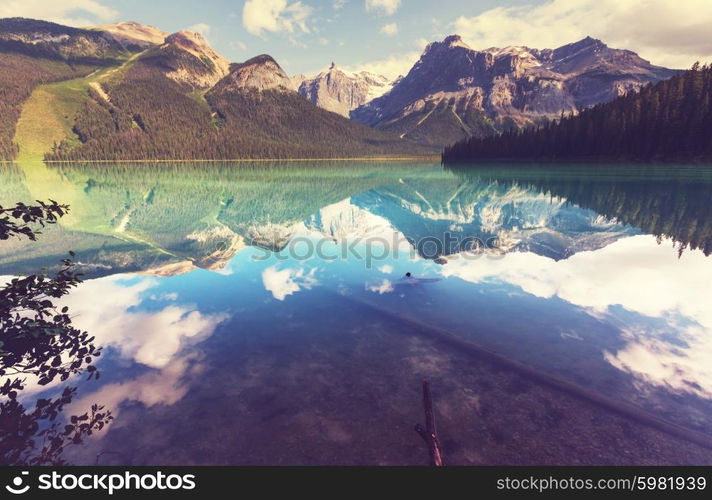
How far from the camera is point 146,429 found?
25.4ft

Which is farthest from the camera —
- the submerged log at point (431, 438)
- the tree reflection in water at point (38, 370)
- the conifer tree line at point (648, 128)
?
the conifer tree line at point (648, 128)

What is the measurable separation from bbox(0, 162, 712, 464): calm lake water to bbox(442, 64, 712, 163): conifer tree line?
103 metres

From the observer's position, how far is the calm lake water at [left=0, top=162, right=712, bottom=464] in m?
7.39

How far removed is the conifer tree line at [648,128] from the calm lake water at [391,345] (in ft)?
336

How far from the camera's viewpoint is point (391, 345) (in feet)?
38.1

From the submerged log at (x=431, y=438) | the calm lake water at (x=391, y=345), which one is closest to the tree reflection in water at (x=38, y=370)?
the calm lake water at (x=391, y=345)

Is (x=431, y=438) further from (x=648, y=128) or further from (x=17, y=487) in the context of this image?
(x=648, y=128)

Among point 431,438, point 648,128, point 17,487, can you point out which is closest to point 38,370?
point 17,487

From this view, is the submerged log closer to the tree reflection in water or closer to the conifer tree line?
the tree reflection in water

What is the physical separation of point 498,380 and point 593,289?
10995mm

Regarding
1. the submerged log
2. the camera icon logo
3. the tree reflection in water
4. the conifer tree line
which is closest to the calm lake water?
the tree reflection in water

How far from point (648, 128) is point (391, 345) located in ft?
449

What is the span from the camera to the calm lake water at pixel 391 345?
7.39 m

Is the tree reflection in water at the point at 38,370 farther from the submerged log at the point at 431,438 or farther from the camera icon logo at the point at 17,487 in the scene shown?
the submerged log at the point at 431,438
